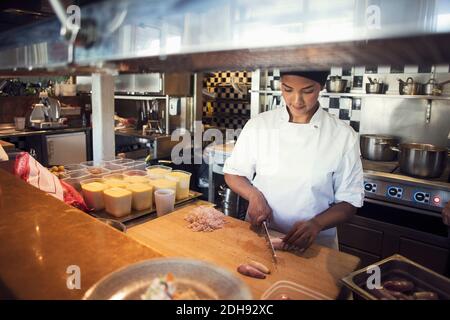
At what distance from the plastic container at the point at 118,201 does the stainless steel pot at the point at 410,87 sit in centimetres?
297

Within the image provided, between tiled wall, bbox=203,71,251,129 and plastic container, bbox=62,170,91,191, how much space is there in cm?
431

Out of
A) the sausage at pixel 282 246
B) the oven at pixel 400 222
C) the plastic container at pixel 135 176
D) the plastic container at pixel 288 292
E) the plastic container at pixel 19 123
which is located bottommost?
the oven at pixel 400 222

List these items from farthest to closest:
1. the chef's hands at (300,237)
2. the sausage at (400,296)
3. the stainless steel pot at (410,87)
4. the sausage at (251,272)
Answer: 1. the stainless steel pot at (410,87)
2. the chef's hands at (300,237)
3. the sausage at (251,272)
4. the sausage at (400,296)

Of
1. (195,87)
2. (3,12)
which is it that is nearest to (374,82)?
(195,87)

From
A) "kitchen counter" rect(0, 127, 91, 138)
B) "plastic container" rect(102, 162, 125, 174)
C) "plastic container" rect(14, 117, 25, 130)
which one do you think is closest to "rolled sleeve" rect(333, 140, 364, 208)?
"plastic container" rect(102, 162, 125, 174)

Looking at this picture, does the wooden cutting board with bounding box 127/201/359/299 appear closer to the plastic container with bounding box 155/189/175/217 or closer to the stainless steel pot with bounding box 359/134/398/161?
the plastic container with bounding box 155/189/175/217

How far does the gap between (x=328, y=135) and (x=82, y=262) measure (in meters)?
1.58

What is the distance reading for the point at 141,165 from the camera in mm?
2721

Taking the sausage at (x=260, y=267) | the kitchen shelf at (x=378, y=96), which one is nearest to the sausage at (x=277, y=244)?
the sausage at (x=260, y=267)

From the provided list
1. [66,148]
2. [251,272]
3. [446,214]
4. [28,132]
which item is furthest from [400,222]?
[28,132]

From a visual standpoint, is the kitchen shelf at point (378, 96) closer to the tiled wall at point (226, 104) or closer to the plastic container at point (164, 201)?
the tiled wall at point (226, 104)

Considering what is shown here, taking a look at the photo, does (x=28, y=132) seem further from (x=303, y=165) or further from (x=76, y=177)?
(x=303, y=165)

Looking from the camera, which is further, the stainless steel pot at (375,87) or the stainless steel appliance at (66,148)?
the stainless steel appliance at (66,148)

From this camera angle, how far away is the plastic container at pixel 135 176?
237 cm
